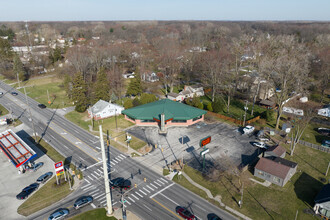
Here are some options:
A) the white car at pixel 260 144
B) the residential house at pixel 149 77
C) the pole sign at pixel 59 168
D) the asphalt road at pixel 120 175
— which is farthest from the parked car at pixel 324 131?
the residential house at pixel 149 77

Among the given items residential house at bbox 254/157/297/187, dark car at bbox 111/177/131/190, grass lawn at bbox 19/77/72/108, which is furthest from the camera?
grass lawn at bbox 19/77/72/108

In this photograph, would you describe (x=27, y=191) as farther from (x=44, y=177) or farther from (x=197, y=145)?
(x=197, y=145)

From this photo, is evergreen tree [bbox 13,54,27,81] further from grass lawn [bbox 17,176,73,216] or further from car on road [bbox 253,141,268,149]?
car on road [bbox 253,141,268,149]

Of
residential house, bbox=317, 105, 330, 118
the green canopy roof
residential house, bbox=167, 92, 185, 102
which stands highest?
the green canopy roof

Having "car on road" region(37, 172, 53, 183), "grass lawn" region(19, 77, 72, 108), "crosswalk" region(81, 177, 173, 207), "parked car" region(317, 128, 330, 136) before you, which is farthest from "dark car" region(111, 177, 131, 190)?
"parked car" region(317, 128, 330, 136)

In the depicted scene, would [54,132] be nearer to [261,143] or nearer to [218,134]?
[218,134]

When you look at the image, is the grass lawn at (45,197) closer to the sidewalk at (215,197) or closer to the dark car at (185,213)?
the dark car at (185,213)

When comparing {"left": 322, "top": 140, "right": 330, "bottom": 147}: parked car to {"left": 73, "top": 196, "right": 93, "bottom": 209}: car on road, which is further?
{"left": 322, "top": 140, "right": 330, "bottom": 147}: parked car

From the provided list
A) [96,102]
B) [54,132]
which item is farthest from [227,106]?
[54,132]
